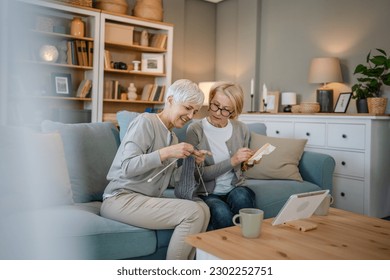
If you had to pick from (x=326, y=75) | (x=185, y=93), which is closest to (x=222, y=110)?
(x=185, y=93)

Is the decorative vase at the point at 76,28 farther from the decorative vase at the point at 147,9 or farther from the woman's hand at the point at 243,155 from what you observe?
the woman's hand at the point at 243,155

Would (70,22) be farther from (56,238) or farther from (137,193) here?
(56,238)

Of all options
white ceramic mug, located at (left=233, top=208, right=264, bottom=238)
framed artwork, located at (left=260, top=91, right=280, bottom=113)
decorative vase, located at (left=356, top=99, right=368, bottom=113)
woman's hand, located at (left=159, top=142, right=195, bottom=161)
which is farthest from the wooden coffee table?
framed artwork, located at (left=260, top=91, right=280, bottom=113)

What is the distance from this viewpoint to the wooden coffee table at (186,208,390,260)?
96 centimetres

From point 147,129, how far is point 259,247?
0.64 meters

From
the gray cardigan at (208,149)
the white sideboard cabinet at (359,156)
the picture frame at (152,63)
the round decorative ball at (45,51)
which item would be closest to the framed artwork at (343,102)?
the white sideboard cabinet at (359,156)

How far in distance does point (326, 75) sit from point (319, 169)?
127cm

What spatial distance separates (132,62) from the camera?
13.1 ft

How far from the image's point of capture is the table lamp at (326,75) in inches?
124

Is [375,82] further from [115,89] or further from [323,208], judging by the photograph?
[115,89]

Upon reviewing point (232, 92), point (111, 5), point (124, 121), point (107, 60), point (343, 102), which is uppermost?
point (111, 5)

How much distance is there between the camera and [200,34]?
4.67 meters

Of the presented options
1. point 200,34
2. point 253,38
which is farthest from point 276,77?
point 200,34

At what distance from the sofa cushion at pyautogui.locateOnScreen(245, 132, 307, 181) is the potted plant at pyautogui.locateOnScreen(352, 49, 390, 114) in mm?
827
